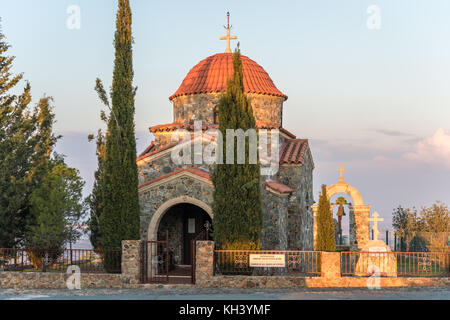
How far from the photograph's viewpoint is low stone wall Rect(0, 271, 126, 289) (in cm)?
1950

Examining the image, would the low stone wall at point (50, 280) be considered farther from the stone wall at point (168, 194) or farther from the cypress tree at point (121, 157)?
the stone wall at point (168, 194)

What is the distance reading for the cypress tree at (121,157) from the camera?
20938mm

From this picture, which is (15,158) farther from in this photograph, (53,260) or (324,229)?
(324,229)

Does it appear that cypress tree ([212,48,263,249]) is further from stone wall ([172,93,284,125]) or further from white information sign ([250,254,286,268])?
stone wall ([172,93,284,125])

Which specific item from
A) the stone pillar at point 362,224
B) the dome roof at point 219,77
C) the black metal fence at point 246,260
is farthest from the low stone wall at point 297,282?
the dome roof at point 219,77

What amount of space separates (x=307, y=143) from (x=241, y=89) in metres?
8.14

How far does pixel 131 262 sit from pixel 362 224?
47.1 feet

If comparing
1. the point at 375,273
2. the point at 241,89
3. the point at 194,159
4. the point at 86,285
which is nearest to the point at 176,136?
the point at 194,159

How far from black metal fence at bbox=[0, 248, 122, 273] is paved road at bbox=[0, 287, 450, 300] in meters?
1.73

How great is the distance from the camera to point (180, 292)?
18.1 meters

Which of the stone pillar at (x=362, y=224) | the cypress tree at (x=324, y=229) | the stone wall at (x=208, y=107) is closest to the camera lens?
the cypress tree at (x=324, y=229)

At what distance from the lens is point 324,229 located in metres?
21.9

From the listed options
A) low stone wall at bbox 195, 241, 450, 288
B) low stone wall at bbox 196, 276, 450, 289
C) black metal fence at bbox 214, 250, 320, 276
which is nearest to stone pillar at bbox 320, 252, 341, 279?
low stone wall at bbox 195, 241, 450, 288

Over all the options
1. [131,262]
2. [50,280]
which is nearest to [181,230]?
[131,262]
